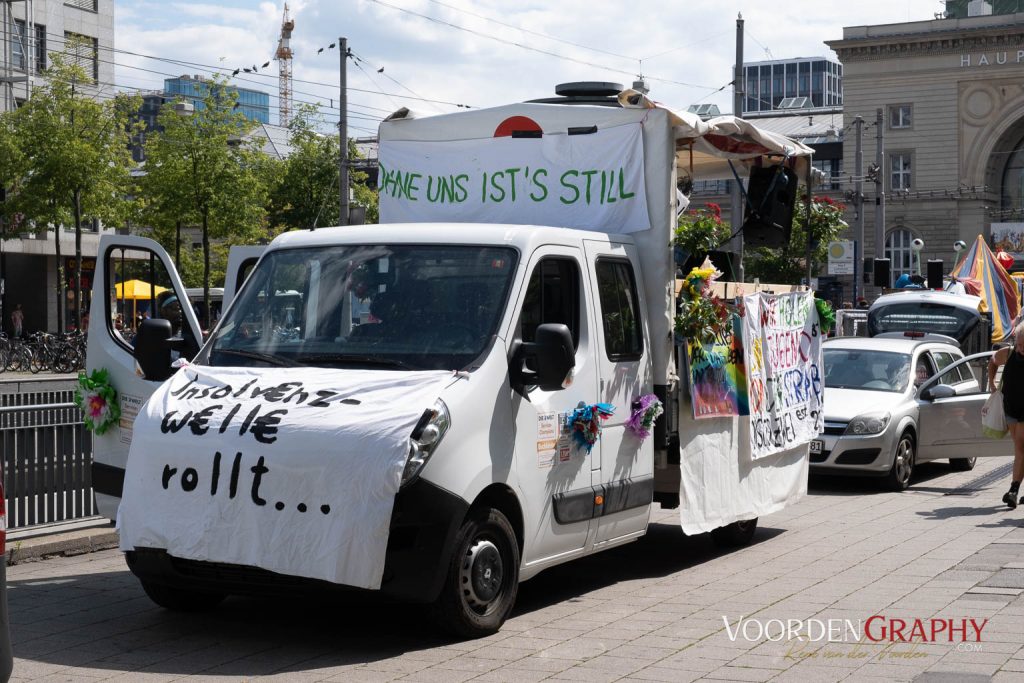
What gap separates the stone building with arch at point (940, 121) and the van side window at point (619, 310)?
74.1 metres

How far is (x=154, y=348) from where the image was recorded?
8.12 m

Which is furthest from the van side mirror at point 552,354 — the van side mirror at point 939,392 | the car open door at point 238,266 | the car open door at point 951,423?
the car open door at point 951,423

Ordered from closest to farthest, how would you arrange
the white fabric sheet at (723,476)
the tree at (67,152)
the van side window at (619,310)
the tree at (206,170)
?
the van side window at (619,310)
the white fabric sheet at (723,476)
the tree at (67,152)
the tree at (206,170)

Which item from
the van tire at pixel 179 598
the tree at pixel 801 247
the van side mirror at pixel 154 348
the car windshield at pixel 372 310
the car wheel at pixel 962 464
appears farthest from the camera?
the car wheel at pixel 962 464

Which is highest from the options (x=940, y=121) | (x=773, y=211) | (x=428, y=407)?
(x=940, y=121)

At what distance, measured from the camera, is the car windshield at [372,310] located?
7.43 meters

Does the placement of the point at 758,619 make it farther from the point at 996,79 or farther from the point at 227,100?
the point at 996,79

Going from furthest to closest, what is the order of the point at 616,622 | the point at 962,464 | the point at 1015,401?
the point at 962,464, the point at 1015,401, the point at 616,622

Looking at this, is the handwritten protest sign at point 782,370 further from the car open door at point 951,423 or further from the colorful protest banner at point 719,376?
the car open door at point 951,423

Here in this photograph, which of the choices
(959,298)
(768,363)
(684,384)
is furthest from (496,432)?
(959,298)

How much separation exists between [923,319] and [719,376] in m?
23.1

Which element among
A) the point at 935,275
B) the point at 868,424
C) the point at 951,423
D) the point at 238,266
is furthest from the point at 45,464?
the point at 935,275

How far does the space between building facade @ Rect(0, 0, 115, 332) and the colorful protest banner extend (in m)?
42.7

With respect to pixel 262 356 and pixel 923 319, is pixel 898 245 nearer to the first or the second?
pixel 923 319
